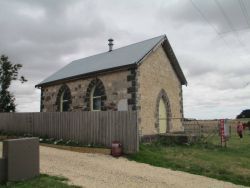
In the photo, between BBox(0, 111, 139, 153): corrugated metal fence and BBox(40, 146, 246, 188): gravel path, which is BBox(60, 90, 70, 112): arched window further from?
BBox(40, 146, 246, 188): gravel path

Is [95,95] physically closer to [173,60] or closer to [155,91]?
[155,91]

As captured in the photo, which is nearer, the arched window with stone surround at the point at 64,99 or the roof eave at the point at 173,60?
the roof eave at the point at 173,60

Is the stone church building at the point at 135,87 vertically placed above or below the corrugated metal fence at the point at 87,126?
above

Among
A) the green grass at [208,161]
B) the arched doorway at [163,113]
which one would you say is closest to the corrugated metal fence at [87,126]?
the green grass at [208,161]

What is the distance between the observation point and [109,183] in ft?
30.4

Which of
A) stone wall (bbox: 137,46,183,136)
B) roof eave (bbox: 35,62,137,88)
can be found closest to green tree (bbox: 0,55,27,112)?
roof eave (bbox: 35,62,137,88)

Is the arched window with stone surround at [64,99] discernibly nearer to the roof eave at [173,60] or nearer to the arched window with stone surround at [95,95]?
the arched window with stone surround at [95,95]

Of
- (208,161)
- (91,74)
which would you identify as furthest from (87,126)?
(208,161)

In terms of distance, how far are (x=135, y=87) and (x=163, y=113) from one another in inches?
154

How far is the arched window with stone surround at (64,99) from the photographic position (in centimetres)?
2334

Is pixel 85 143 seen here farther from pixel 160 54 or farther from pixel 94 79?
pixel 160 54

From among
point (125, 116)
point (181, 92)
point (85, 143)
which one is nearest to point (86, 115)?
point (85, 143)

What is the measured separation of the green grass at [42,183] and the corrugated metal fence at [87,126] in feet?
18.1

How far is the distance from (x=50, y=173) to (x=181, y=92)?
15.5m
